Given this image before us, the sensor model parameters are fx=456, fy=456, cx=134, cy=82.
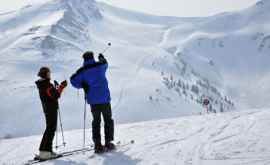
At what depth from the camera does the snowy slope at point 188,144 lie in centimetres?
912

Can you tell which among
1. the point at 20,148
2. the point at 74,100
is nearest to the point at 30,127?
the point at 74,100

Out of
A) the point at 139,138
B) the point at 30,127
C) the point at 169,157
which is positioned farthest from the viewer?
the point at 30,127

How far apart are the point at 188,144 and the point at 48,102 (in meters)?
3.39

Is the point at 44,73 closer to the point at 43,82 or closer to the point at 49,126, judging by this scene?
the point at 43,82

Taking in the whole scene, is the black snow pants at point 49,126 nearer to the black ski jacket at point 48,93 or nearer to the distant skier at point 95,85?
the black ski jacket at point 48,93

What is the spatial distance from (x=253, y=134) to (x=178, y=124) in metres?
3.58

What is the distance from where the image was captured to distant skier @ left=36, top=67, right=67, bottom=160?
34.4 ft

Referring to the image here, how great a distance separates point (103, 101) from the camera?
34.7 ft

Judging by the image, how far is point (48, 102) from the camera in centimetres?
1059

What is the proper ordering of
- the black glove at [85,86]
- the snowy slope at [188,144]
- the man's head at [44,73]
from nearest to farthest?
the snowy slope at [188,144] < the man's head at [44,73] < the black glove at [85,86]

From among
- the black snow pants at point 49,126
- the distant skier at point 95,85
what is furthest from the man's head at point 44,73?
the black snow pants at point 49,126

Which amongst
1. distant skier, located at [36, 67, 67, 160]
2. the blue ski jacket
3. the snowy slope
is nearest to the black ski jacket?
distant skier, located at [36, 67, 67, 160]

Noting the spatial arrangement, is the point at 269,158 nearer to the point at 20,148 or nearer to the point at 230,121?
the point at 230,121

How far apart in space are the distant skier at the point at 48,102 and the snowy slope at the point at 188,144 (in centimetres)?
59
